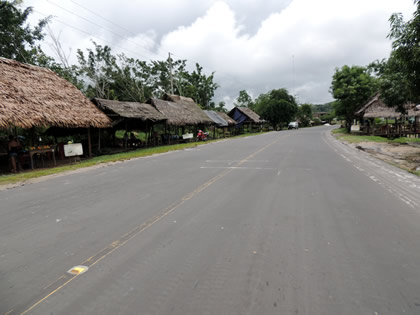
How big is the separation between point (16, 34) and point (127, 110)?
17691 mm

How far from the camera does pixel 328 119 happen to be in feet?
453

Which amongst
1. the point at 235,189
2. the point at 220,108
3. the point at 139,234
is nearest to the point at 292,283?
the point at 139,234

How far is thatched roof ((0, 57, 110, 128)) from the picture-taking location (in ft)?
39.4

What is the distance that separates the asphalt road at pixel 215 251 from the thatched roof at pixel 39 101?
296 inches

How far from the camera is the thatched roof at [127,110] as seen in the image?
18.9m

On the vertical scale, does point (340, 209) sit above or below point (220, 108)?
below

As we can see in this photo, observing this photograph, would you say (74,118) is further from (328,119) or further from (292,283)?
(328,119)

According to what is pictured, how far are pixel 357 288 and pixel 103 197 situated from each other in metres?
5.01

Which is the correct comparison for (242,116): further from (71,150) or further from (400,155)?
(71,150)

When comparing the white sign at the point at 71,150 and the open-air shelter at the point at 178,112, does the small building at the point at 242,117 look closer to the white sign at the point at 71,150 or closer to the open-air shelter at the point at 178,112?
the open-air shelter at the point at 178,112

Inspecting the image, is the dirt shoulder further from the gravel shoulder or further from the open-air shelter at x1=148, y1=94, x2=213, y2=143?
the open-air shelter at x1=148, y1=94, x2=213, y2=143

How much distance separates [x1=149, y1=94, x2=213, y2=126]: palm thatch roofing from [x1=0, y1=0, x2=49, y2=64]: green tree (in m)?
15.2

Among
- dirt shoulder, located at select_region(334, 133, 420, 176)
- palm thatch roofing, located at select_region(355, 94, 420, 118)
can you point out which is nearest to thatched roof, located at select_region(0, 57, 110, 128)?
dirt shoulder, located at select_region(334, 133, 420, 176)

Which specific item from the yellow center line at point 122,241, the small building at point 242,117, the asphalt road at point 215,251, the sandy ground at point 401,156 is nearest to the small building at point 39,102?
the asphalt road at point 215,251
